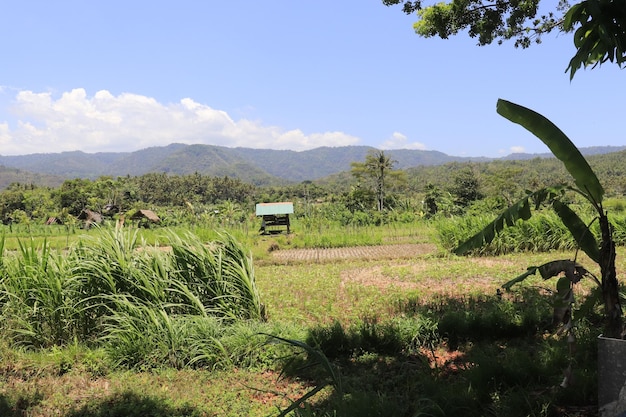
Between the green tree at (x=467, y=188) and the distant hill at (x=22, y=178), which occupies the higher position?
the distant hill at (x=22, y=178)

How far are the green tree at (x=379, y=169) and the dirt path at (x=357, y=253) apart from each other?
2055 centimetres

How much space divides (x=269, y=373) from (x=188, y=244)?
215 cm

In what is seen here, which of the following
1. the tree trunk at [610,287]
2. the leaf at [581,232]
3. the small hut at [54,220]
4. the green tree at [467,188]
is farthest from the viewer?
the green tree at [467,188]

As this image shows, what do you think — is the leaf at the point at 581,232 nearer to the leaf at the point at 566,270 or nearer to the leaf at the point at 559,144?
the leaf at the point at 559,144

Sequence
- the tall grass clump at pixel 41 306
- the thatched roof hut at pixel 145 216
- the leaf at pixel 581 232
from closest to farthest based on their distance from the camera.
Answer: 1. the leaf at pixel 581 232
2. the tall grass clump at pixel 41 306
3. the thatched roof hut at pixel 145 216

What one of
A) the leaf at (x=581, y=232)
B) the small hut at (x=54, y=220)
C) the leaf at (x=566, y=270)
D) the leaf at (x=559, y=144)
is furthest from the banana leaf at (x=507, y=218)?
the small hut at (x=54, y=220)

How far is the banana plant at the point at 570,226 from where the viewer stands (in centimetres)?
288

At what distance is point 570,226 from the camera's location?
11.4 ft

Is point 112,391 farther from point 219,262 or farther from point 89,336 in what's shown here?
point 219,262

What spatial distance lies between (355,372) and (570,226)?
2280 mm

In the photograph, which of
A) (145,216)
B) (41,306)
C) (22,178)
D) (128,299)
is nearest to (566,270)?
(128,299)

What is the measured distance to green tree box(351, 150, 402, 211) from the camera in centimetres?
3725

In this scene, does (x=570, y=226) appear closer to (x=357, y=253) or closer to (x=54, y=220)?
(x=357, y=253)

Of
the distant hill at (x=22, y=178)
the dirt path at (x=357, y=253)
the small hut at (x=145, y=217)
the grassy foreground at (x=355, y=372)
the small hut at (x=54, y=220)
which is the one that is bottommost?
the small hut at (x=54, y=220)
